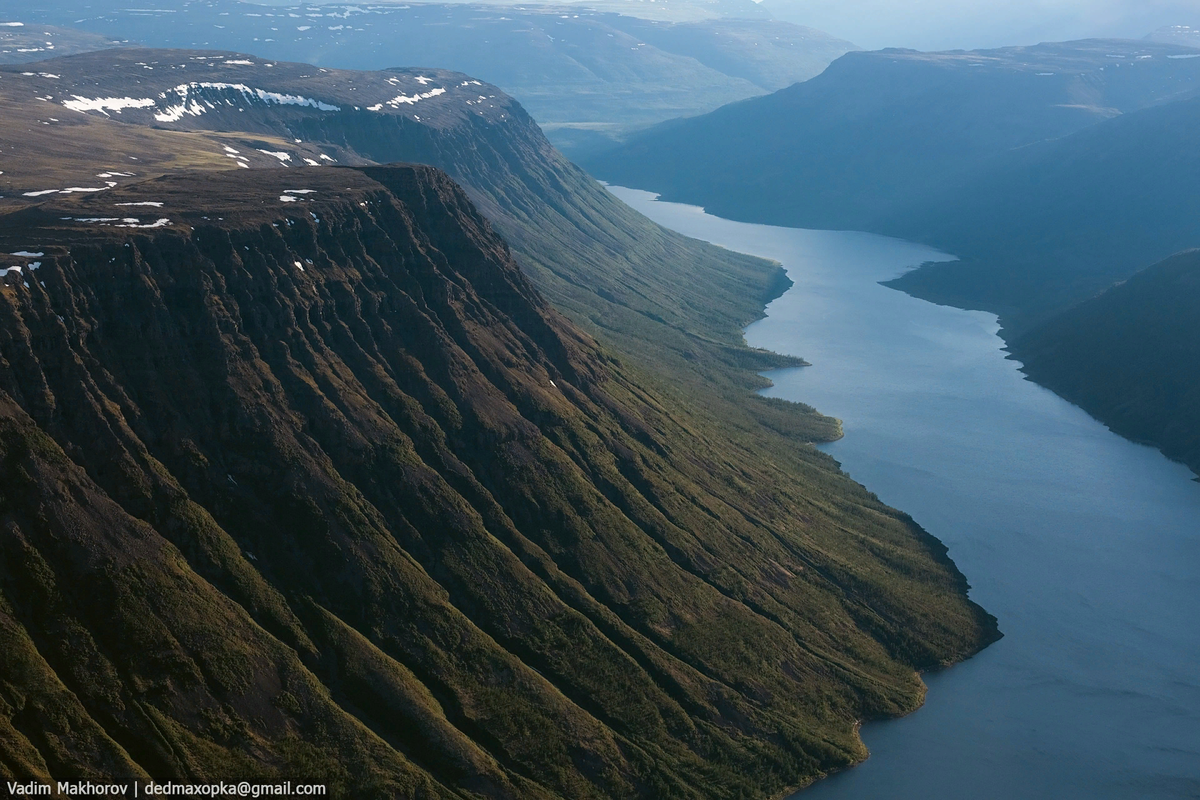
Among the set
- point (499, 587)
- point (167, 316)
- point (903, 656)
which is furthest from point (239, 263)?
point (903, 656)

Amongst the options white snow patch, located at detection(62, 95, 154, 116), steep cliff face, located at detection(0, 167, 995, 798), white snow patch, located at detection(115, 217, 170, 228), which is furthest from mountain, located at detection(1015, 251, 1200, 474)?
white snow patch, located at detection(62, 95, 154, 116)

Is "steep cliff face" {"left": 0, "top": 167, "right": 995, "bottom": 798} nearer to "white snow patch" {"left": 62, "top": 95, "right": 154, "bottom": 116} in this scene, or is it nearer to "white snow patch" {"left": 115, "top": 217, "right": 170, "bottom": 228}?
"white snow patch" {"left": 115, "top": 217, "right": 170, "bottom": 228}

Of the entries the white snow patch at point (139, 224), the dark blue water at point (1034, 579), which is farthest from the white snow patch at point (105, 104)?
the dark blue water at point (1034, 579)

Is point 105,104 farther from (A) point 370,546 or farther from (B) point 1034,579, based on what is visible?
(B) point 1034,579

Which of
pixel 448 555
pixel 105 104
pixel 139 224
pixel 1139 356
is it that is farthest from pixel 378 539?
pixel 1139 356

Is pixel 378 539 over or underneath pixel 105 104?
underneath

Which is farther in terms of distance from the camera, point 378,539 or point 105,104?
point 105,104

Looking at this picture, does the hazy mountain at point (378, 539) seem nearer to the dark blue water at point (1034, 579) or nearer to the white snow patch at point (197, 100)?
the dark blue water at point (1034, 579)
